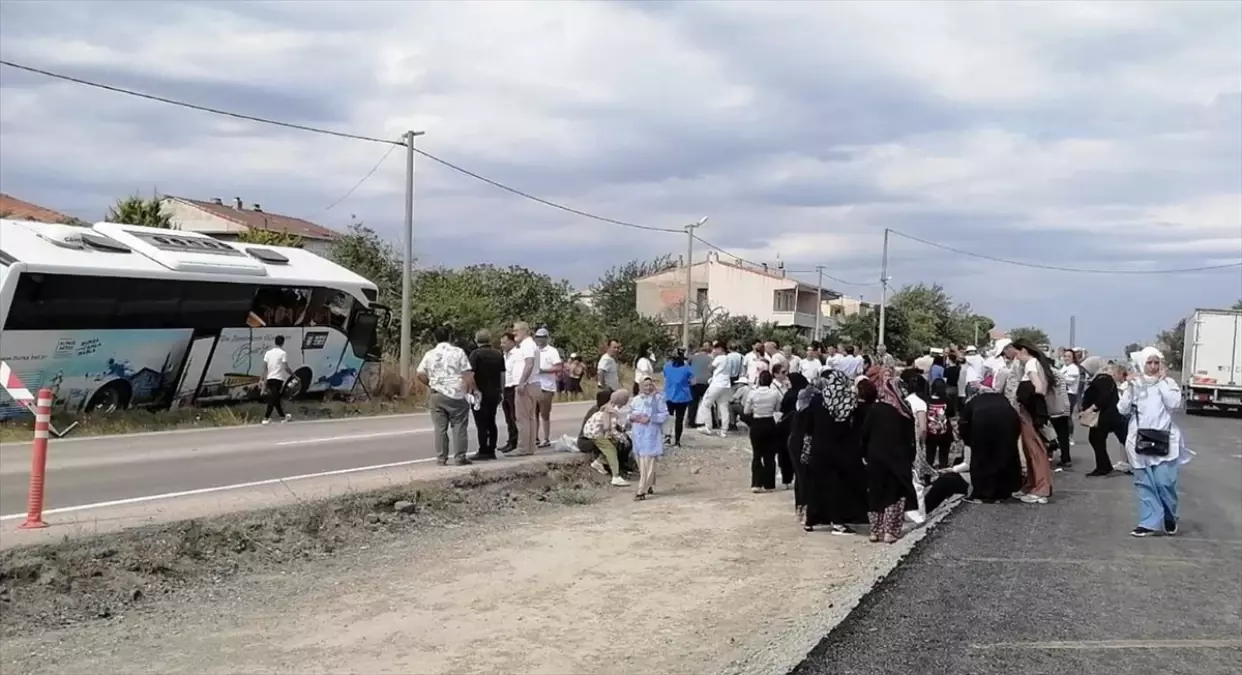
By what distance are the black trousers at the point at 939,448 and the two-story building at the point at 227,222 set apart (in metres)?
35.5

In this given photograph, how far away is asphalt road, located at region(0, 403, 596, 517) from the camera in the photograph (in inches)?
475

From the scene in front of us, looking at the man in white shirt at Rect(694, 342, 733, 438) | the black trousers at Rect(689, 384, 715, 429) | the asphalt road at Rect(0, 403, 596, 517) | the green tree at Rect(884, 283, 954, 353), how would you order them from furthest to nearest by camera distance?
the green tree at Rect(884, 283, 954, 353) < the black trousers at Rect(689, 384, 715, 429) < the man in white shirt at Rect(694, 342, 733, 438) < the asphalt road at Rect(0, 403, 596, 517)

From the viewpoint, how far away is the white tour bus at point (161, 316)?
59.4ft

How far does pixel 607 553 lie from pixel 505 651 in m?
3.19

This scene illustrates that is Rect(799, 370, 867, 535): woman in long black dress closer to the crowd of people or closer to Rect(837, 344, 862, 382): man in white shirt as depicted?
the crowd of people

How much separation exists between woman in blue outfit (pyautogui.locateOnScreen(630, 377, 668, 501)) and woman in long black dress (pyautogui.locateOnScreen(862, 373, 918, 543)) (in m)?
3.46

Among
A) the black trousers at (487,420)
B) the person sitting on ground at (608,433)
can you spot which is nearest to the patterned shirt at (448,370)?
the black trousers at (487,420)

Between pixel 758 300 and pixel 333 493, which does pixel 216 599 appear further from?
pixel 758 300

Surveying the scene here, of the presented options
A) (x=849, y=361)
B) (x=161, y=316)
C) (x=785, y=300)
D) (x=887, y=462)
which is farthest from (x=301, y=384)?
(x=785, y=300)

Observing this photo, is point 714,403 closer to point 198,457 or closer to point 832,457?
point 198,457

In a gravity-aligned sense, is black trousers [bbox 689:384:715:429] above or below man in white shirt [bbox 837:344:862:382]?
below

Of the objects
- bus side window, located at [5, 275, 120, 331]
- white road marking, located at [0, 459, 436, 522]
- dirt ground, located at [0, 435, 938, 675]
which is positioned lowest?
dirt ground, located at [0, 435, 938, 675]

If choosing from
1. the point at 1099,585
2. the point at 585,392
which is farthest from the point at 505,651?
the point at 585,392

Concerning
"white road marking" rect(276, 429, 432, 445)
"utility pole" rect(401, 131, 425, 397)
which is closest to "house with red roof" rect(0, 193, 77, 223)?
"utility pole" rect(401, 131, 425, 397)
